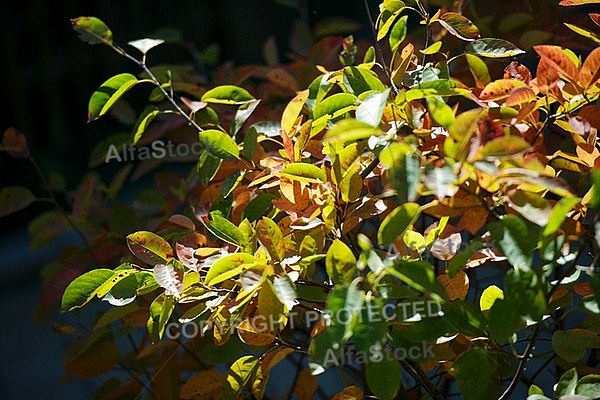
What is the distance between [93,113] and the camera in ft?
3.75

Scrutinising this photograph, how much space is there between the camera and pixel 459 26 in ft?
3.47

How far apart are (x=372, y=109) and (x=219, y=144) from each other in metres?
0.27

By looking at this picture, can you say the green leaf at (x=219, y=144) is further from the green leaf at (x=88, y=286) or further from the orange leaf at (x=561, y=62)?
the orange leaf at (x=561, y=62)

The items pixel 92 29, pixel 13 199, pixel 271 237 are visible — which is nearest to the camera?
pixel 271 237

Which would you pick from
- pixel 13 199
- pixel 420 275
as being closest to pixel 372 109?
pixel 420 275

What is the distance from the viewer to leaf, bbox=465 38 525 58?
A: 1020 mm

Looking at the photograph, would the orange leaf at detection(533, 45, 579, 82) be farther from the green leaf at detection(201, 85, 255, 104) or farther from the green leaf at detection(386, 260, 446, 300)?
the green leaf at detection(201, 85, 255, 104)

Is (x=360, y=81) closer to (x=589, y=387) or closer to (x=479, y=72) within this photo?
(x=479, y=72)

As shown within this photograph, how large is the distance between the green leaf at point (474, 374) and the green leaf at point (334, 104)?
1.07 ft

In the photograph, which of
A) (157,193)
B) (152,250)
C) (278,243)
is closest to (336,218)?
(278,243)

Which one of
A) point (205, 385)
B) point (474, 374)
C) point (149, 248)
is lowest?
point (205, 385)

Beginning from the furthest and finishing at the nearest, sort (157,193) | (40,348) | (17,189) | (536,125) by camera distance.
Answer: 1. (40,348)
2. (157,193)
3. (17,189)
4. (536,125)

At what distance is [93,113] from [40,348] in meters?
2.00

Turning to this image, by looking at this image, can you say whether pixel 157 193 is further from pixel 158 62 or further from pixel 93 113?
pixel 158 62
